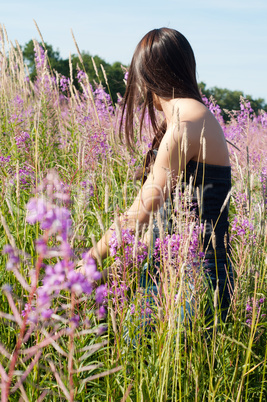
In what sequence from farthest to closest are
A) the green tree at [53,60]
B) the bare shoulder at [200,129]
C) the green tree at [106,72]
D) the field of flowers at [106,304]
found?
the green tree at [53,60] < the green tree at [106,72] < the bare shoulder at [200,129] < the field of flowers at [106,304]

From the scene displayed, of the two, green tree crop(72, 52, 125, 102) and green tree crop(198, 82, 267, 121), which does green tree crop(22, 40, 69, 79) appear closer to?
green tree crop(72, 52, 125, 102)

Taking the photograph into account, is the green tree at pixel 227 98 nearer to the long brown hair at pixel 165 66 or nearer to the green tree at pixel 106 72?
the green tree at pixel 106 72

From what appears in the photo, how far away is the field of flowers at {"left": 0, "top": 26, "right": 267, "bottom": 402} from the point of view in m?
0.64

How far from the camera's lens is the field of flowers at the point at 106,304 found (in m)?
0.64

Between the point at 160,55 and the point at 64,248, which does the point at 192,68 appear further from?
the point at 64,248

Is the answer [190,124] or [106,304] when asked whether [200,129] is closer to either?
[190,124]

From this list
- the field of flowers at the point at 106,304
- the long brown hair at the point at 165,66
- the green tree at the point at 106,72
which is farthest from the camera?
the green tree at the point at 106,72

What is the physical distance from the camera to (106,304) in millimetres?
1712

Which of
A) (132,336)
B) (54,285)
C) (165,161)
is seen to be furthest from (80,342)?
(54,285)

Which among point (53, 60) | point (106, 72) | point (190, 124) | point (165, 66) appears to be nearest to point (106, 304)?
point (190, 124)

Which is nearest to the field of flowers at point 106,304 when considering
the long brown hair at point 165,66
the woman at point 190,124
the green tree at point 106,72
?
the woman at point 190,124

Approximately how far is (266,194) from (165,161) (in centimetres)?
62

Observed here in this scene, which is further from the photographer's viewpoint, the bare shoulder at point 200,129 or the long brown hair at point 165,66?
the long brown hair at point 165,66

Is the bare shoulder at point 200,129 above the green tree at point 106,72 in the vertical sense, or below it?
below
